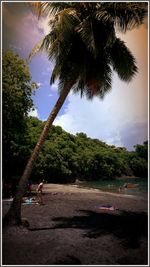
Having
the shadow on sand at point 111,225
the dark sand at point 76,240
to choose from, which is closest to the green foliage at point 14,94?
the dark sand at point 76,240

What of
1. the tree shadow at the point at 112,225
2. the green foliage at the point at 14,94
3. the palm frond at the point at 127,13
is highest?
the palm frond at the point at 127,13

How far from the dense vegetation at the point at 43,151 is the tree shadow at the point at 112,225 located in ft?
18.9

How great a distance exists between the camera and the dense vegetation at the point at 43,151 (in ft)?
44.1

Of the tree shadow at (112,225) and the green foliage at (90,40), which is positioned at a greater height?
the green foliage at (90,40)

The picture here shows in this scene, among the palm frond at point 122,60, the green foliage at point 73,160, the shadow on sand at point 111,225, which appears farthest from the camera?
the green foliage at point 73,160

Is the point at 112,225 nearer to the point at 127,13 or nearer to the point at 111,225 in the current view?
the point at 111,225

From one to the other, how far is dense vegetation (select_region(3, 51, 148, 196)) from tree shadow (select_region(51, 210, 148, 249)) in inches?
227

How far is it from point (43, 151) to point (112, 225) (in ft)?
79.8

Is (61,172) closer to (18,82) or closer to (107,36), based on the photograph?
(18,82)

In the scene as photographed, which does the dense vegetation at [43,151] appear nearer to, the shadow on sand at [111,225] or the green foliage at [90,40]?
the green foliage at [90,40]

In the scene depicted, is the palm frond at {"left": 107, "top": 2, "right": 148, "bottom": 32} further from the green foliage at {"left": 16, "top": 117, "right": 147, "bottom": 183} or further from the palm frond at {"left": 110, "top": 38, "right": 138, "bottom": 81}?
the green foliage at {"left": 16, "top": 117, "right": 147, "bottom": 183}

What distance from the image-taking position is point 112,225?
1093 cm

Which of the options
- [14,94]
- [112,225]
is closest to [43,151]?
[14,94]

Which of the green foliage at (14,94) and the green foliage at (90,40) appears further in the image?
the green foliage at (14,94)
